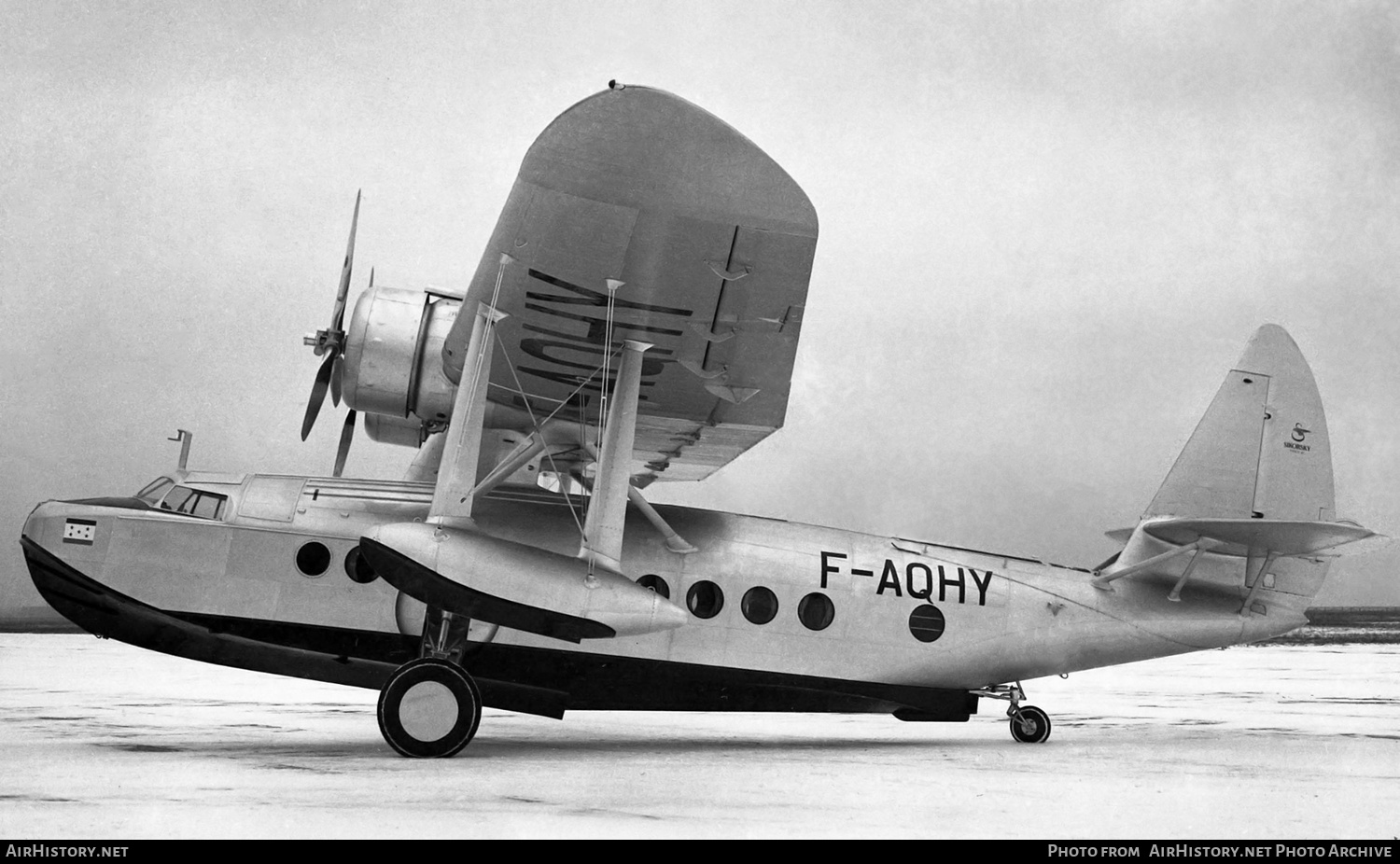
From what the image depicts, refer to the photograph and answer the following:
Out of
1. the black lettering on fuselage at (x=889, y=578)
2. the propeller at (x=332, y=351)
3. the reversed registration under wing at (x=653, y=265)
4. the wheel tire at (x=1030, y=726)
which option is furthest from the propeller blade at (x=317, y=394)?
the wheel tire at (x=1030, y=726)

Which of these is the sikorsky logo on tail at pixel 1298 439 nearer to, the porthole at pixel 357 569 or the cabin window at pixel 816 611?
the cabin window at pixel 816 611

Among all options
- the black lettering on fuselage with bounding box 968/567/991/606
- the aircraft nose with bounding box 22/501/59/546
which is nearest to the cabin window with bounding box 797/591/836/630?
the black lettering on fuselage with bounding box 968/567/991/606

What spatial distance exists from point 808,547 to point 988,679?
186 centimetres

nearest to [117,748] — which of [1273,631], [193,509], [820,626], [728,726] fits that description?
[193,509]

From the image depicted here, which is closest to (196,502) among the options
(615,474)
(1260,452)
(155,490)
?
(155,490)

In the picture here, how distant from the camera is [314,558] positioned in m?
8.27

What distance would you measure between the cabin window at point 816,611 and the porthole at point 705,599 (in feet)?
2.18

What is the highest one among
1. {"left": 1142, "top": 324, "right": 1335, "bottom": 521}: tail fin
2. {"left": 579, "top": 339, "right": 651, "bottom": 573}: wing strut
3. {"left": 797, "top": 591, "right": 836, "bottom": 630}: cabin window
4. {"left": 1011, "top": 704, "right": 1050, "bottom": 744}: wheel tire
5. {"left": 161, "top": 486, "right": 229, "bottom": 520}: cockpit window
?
{"left": 1142, "top": 324, "right": 1335, "bottom": 521}: tail fin

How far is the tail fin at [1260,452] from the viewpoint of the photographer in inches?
381

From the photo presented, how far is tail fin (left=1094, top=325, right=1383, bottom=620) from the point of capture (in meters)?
9.51

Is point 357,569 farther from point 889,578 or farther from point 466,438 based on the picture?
point 889,578

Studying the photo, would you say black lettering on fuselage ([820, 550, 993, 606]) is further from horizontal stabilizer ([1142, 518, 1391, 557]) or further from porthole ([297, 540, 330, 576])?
porthole ([297, 540, 330, 576])

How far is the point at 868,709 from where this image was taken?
9.04 m

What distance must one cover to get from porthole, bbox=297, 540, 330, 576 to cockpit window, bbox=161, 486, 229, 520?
688 millimetres
